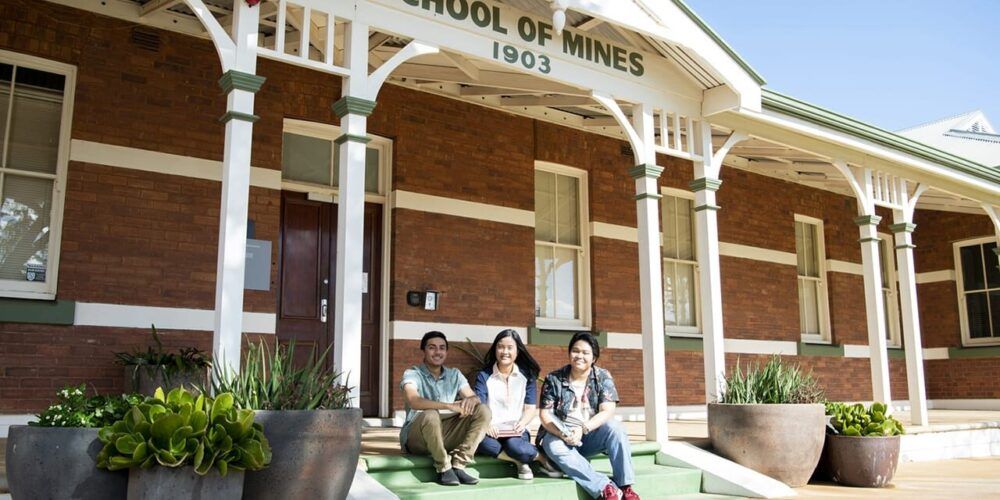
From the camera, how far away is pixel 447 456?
5.41m

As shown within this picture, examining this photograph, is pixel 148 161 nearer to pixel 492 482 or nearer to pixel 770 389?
pixel 492 482

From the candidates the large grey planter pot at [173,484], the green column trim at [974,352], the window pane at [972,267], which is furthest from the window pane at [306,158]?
the window pane at [972,267]

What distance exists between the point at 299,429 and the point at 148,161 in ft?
13.1

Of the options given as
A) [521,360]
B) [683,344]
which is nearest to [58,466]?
[521,360]

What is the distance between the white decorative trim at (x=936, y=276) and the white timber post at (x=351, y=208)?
12.1m

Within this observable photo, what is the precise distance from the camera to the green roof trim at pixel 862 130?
339 inches

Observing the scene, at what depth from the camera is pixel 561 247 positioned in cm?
1014

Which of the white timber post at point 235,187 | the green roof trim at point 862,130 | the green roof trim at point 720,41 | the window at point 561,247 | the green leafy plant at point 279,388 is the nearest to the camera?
the green leafy plant at point 279,388

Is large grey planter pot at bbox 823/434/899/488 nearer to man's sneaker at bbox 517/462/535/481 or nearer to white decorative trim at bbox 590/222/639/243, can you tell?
man's sneaker at bbox 517/462/535/481

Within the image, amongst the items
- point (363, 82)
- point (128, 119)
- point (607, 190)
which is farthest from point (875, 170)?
point (128, 119)

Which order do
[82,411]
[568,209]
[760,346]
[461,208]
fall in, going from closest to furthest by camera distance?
[82,411]
[461,208]
[568,209]
[760,346]

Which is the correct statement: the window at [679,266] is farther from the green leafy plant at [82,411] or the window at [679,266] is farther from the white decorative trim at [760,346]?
the green leafy plant at [82,411]

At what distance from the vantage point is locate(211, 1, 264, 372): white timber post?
5047mm

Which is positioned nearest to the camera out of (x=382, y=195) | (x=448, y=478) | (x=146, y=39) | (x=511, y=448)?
(x=448, y=478)
